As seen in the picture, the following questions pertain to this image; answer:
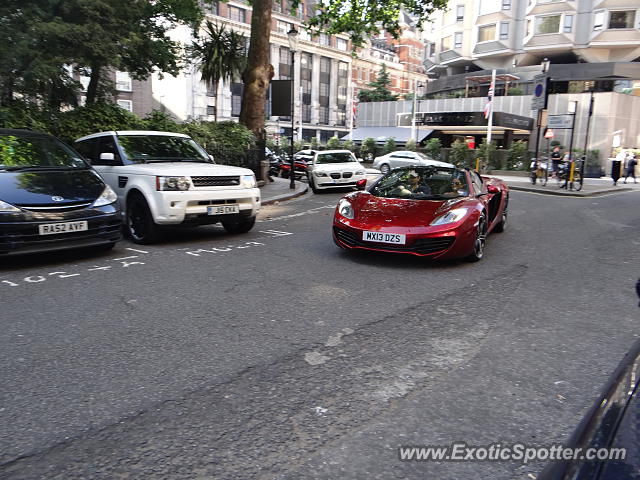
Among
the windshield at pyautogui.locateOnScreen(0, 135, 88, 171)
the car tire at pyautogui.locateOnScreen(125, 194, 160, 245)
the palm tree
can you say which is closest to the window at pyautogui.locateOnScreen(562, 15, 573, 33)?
the palm tree

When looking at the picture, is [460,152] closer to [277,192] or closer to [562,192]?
[562,192]

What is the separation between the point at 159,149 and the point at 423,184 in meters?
4.44

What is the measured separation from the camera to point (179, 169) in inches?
299

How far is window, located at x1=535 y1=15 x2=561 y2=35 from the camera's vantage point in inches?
1956

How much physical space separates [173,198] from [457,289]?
4.15 metres

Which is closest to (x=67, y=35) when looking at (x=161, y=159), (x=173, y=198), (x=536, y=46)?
(x=161, y=159)

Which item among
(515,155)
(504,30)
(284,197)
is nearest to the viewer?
(284,197)

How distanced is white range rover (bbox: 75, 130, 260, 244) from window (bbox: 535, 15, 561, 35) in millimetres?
51861

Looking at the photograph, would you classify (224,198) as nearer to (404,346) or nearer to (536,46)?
(404,346)

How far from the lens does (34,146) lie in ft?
23.4

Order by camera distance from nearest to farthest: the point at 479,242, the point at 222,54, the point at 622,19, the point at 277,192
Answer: the point at 479,242 < the point at 277,192 < the point at 222,54 < the point at 622,19

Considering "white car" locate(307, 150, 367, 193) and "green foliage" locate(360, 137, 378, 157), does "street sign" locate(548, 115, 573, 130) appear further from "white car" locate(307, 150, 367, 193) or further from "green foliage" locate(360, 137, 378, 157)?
"green foliage" locate(360, 137, 378, 157)

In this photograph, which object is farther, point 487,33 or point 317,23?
point 487,33

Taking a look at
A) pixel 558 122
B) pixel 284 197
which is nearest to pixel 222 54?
pixel 284 197
